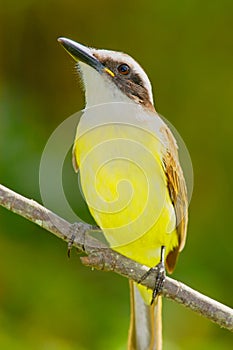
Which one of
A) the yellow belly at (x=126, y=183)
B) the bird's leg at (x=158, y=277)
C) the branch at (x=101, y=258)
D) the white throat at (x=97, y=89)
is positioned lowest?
the branch at (x=101, y=258)

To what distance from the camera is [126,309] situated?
372 centimetres

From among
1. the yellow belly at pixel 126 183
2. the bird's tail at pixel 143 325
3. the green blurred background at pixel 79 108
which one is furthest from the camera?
the green blurred background at pixel 79 108

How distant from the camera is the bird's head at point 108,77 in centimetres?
285

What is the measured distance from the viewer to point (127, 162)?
2.72 m

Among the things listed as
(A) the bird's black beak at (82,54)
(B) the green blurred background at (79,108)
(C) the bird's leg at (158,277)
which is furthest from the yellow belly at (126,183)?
(B) the green blurred background at (79,108)

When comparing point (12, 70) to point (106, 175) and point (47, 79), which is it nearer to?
point (47, 79)

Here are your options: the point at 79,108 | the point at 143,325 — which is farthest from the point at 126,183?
the point at 79,108

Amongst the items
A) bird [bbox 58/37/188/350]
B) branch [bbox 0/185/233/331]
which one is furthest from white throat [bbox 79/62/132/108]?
branch [bbox 0/185/233/331]

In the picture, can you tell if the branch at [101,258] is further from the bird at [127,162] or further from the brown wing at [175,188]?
the brown wing at [175,188]

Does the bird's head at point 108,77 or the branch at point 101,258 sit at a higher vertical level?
the bird's head at point 108,77

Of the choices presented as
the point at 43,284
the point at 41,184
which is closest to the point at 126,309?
the point at 43,284

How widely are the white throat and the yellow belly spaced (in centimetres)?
12

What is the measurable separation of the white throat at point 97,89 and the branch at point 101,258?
42cm

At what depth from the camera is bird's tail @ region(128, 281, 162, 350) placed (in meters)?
3.17
